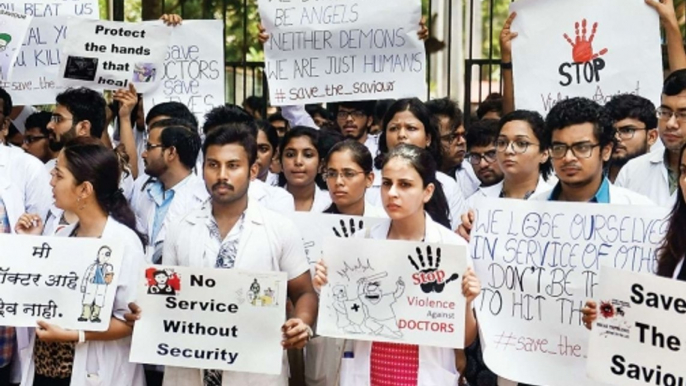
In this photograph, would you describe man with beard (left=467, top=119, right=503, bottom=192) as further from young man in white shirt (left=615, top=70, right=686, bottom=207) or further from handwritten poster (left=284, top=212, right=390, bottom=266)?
handwritten poster (left=284, top=212, right=390, bottom=266)

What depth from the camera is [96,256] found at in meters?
5.30

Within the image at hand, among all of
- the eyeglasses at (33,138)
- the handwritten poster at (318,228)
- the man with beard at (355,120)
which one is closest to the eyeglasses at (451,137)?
the man with beard at (355,120)

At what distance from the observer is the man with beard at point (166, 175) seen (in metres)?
6.61

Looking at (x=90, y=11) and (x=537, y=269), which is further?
(x=90, y=11)

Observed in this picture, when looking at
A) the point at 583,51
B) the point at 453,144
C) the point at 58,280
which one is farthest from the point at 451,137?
the point at 58,280

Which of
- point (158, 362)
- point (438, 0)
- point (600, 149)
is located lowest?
point (158, 362)

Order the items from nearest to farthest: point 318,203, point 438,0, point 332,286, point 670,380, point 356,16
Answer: point 670,380, point 332,286, point 318,203, point 356,16, point 438,0

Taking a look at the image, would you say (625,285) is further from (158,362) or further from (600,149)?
(158,362)

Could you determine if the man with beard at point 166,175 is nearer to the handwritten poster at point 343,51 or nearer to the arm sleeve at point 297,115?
the handwritten poster at point 343,51

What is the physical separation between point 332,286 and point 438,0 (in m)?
14.0

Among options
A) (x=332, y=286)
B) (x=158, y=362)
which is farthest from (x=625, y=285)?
(x=158, y=362)

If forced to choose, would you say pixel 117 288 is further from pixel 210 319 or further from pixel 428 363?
pixel 428 363

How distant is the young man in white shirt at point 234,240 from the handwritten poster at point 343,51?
100 inches

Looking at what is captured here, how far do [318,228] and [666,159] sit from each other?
190cm
